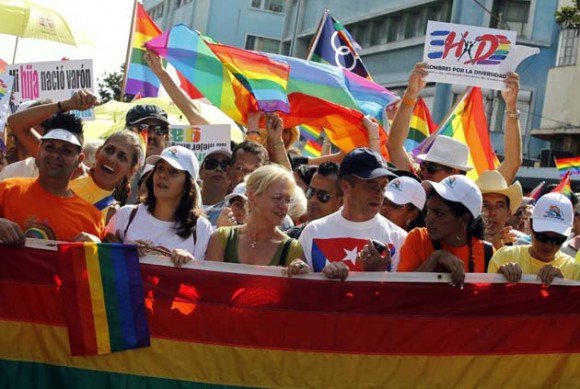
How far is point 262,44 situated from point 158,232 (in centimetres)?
4967

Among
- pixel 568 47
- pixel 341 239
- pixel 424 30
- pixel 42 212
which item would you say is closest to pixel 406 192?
pixel 341 239

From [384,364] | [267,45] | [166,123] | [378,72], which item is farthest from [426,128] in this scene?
[267,45]

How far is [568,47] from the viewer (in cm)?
3123

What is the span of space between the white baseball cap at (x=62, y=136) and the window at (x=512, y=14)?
29346 mm

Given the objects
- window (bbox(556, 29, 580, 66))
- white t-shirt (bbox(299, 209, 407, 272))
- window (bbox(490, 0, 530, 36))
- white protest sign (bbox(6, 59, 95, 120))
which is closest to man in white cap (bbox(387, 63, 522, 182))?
white t-shirt (bbox(299, 209, 407, 272))

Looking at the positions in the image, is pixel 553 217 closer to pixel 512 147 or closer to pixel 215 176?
pixel 512 147

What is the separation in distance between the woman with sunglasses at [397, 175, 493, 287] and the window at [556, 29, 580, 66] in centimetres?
2711

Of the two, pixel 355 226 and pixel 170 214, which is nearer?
pixel 355 226

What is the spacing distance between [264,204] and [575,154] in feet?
88.2

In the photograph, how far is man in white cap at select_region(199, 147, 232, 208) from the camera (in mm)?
6836

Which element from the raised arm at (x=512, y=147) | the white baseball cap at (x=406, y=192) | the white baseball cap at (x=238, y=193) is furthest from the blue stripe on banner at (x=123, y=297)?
the raised arm at (x=512, y=147)

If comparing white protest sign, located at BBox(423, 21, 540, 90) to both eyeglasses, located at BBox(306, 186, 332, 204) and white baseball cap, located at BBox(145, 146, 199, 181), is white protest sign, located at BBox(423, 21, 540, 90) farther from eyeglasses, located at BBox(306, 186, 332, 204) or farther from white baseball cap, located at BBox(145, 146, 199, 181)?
white baseball cap, located at BBox(145, 146, 199, 181)

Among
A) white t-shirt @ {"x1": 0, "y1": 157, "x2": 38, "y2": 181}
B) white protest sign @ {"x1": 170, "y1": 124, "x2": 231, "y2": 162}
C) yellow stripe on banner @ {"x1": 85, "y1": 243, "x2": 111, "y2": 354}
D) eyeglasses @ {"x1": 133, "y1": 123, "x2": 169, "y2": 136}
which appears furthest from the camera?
white protest sign @ {"x1": 170, "y1": 124, "x2": 231, "y2": 162}

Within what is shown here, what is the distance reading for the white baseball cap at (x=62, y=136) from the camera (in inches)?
201
